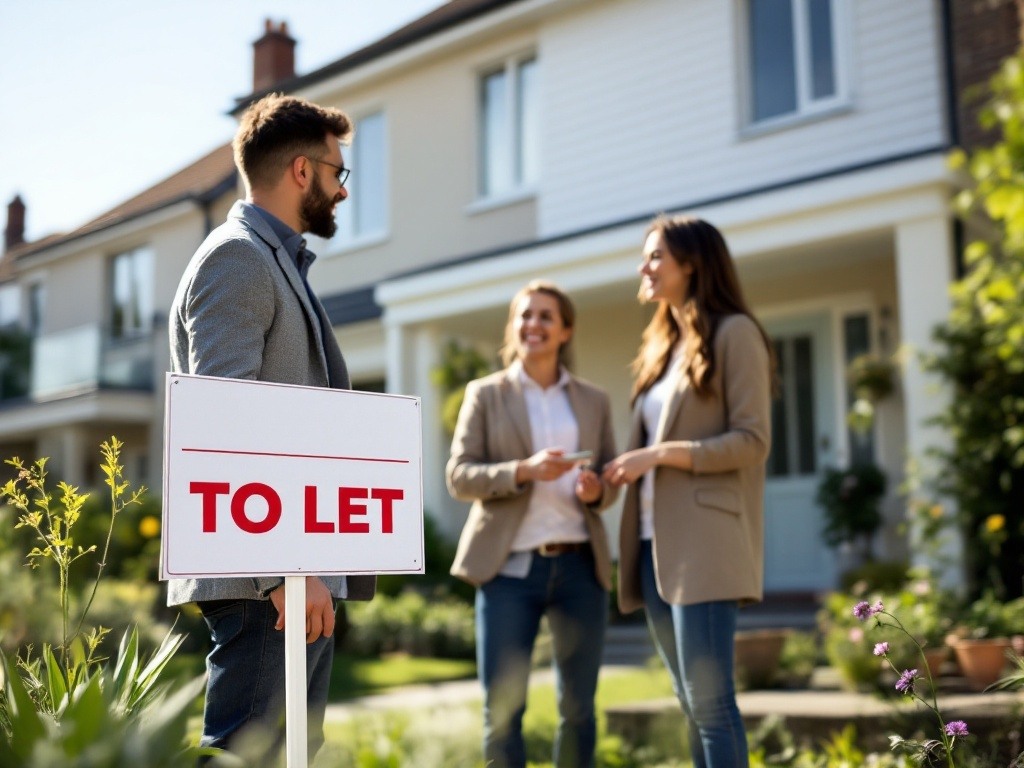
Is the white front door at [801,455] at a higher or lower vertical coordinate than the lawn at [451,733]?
higher

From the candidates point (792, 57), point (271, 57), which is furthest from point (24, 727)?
point (271, 57)

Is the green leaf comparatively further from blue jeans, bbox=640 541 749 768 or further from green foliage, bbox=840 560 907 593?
green foliage, bbox=840 560 907 593

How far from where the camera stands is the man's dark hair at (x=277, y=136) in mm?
2725

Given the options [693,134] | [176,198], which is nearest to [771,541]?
[693,134]

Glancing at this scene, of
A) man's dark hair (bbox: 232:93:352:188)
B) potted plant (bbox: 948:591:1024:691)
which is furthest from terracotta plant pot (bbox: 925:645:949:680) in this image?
man's dark hair (bbox: 232:93:352:188)

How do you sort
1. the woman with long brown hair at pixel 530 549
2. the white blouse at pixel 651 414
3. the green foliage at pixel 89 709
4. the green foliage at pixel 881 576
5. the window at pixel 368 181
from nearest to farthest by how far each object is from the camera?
the green foliage at pixel 89 709 < the white blouse at pixel 651 414 < the woman with long brown hair at pixel 530 549 < the green foliage at pixel 881 576 < the window at pixel 368 181

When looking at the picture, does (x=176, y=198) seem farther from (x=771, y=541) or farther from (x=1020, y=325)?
(x=1020, y=325)

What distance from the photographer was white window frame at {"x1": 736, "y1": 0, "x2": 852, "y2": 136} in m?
9.38

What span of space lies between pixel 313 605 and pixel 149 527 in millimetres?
10255

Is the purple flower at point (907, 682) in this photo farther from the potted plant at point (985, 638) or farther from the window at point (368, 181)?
the window at point (368, 181)

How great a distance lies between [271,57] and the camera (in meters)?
17.1

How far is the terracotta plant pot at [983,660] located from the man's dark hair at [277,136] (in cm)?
447

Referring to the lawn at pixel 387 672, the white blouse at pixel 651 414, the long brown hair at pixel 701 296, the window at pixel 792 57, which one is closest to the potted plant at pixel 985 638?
the white blouse at pixel 651 414

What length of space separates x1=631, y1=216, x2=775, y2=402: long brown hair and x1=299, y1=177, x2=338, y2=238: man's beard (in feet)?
4.18
